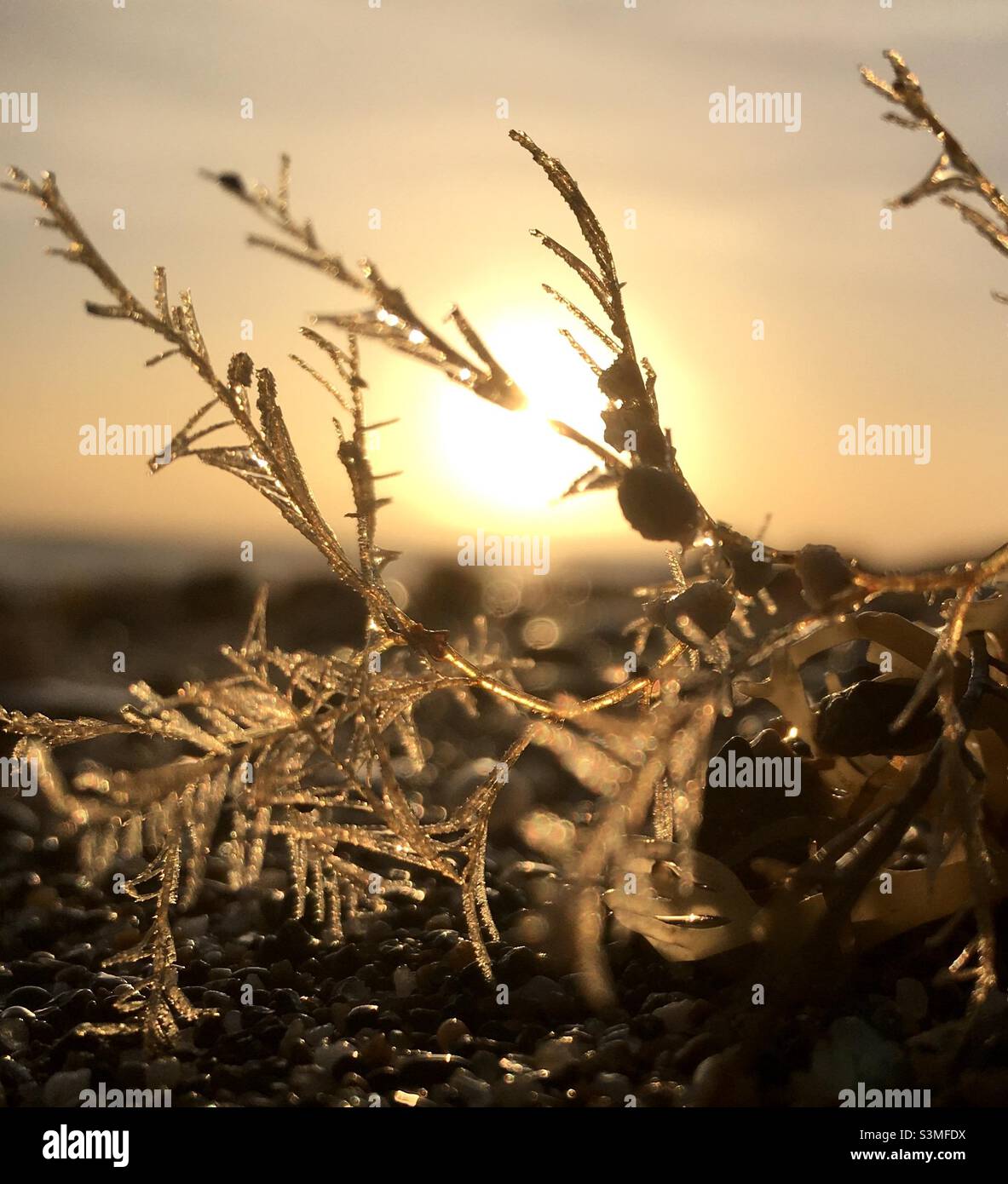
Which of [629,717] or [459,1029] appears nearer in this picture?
[629,717]

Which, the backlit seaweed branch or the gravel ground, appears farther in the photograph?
the gravel ground

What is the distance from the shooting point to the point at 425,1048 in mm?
1969

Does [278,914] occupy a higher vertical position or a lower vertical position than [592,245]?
lower

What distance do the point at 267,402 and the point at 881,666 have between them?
1102mm

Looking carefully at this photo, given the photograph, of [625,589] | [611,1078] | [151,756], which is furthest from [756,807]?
[151,756]

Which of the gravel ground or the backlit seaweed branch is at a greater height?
the backlit seaweed branch

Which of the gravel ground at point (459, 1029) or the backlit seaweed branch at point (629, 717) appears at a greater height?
the backlit seaweed branch at point (629, 717)

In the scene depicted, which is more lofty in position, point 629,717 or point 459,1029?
point 629,717

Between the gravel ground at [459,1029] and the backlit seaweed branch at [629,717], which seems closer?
the backlit seaweed branch at [629,717]

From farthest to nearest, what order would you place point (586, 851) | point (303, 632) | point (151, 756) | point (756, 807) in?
point (303, 632) → point (151, 756) → point (756, 807) → point (586, 851)
